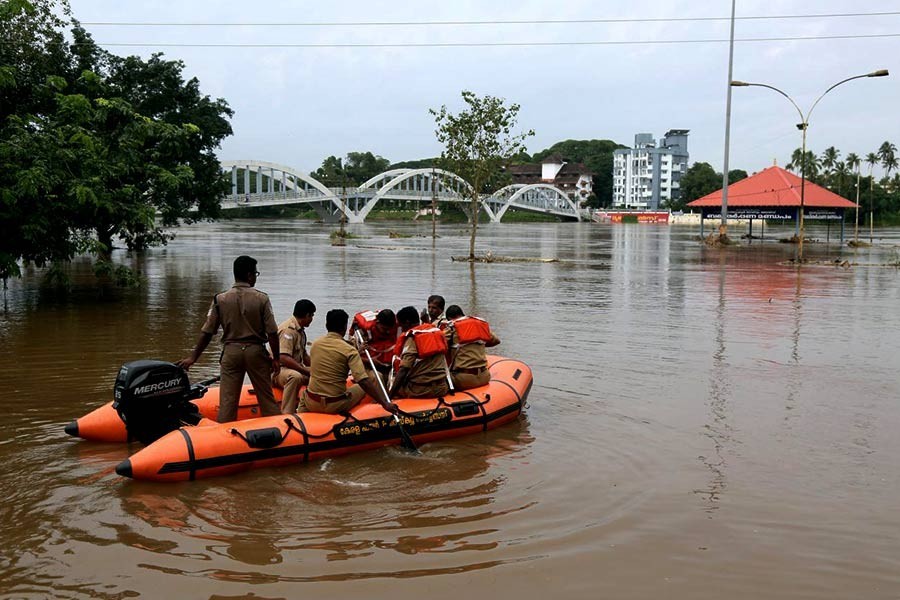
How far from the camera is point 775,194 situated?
50281mm

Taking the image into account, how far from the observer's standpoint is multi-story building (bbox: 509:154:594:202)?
14645cm

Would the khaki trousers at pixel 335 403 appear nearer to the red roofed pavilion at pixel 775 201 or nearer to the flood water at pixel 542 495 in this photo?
the flood water at pixel 542 495

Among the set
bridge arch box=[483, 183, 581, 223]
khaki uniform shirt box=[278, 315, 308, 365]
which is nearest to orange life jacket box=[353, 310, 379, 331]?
khaki uniform shirt box=[278, 315, 308, 365]

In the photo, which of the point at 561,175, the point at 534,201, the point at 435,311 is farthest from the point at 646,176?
the point at 435,311

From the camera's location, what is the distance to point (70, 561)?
4.95m

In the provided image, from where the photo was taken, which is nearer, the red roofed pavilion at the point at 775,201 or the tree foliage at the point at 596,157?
the red roofed pavilion at the point at 775,201

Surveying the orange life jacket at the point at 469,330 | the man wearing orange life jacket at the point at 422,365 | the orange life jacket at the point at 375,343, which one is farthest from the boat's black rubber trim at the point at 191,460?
the orange life jacket at the point at 469,330

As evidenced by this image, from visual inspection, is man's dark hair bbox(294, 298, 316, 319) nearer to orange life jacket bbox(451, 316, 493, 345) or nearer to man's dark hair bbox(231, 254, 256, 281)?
man's dark hair bbox(231, 254, 256, 281)

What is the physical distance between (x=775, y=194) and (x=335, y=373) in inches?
1927

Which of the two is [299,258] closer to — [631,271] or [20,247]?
[631,271]

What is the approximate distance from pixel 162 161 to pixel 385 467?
20516 millimetres

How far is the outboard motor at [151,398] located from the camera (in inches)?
263

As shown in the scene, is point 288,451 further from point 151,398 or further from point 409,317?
point 409,317

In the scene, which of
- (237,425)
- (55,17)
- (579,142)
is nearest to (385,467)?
(237,425)
